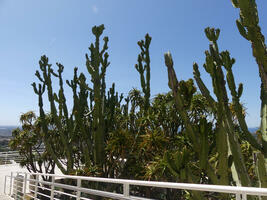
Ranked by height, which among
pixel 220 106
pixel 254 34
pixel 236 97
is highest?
pixel 254 34

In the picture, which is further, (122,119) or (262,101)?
(122,119)

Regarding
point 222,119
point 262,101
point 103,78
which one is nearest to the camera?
point 222,119

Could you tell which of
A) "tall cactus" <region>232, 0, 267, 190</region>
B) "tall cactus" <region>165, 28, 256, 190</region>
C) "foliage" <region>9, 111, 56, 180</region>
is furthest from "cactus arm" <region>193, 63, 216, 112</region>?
"foliage" <region>9, 111, 56, 180</region>

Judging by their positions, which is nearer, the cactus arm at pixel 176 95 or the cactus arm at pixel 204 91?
the cactus arm at pixel 176 95

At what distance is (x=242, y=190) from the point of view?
150 cm

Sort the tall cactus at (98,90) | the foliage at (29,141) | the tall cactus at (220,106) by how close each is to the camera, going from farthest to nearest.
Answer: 1. the foliage at (29,141)
2. the tall cactus at (98,90)
3. the tall cactus at (220,106)

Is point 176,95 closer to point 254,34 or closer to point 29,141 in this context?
point 254,34

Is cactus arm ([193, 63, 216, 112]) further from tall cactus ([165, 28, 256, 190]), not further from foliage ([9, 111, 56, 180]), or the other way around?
foliage ([9, 111, 56, 180])

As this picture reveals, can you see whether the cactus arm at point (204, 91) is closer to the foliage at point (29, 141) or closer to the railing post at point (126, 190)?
the railing post at point (126, 190)

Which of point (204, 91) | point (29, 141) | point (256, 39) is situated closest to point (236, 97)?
point (204, 91)

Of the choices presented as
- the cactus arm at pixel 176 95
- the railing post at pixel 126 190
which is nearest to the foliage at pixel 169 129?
the cactus arm at pixel 176 95

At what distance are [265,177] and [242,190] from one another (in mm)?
2617

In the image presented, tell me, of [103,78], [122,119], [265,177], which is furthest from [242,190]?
[122,119]

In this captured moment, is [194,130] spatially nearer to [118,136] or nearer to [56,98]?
[118,136]
